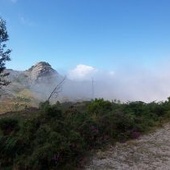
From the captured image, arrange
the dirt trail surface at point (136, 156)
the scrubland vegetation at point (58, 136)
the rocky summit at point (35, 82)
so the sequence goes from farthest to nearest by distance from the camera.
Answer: the rocky summit at point (35, 82)
the dirt trail surface at point (136, 156)
the scrubland vegetation at point (58, 136)

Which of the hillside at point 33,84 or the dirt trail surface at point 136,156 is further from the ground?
the hillside at point 33,84

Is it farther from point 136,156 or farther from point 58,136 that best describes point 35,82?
point 58,136

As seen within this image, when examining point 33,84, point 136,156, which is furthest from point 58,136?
point 33,84

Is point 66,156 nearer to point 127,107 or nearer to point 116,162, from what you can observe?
point 116,162

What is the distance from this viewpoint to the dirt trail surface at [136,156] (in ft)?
32.6

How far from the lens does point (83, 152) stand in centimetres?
1027

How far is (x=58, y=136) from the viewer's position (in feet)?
31.6

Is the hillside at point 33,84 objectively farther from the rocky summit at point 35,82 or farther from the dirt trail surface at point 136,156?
the dirt trail surface at point 136,156

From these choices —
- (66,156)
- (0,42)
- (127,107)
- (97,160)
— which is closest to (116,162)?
(97,160)

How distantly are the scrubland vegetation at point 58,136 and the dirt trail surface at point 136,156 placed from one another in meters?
0.37

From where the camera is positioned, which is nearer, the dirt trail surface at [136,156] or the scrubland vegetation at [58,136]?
the scrubland vegetation at [58,136]

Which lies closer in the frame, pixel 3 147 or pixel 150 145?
pixel 3 147

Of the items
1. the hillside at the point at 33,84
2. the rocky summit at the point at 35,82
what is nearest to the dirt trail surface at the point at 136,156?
the rocky summit at the point at 35,82

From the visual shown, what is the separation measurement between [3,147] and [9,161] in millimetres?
502
